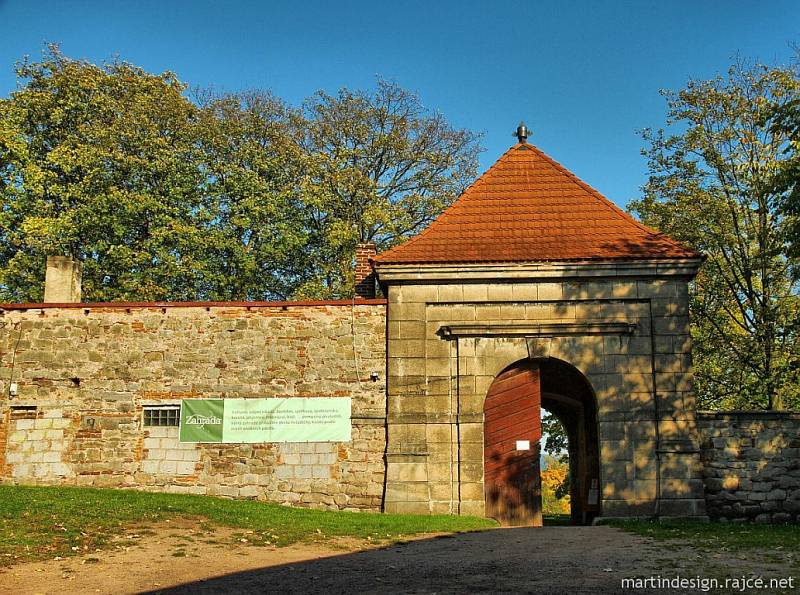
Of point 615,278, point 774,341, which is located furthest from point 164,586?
point 774,341

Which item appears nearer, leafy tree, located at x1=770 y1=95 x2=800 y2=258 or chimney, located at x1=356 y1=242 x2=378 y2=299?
leafy tree, located at x1=770 y1=95 x2=800 y2=258

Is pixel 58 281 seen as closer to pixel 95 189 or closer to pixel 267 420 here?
pixel 267 420

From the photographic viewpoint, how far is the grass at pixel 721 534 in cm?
1032

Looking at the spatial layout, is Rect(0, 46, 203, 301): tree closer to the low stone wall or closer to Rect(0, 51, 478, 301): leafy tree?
Rect(0, 51, 478, 301): leafy tree

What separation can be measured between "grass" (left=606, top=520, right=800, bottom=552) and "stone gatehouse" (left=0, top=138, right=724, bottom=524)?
879mm

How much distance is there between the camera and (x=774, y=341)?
22453 mm

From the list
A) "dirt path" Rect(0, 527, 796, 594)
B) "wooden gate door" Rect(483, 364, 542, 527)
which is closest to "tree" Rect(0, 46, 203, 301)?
"wooden gate door" Rect(483, 364, 542, 527)

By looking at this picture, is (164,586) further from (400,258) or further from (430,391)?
(400,258)

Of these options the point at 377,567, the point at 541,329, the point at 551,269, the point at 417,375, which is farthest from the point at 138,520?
the point at 551,269

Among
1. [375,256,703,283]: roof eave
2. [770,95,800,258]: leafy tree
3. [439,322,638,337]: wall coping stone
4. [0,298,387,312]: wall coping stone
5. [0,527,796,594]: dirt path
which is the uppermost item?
[770,95,800,258]: leafy tree

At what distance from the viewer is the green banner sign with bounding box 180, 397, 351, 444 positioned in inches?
613

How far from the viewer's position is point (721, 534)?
39.5 feet

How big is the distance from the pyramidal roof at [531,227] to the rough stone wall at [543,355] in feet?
1.78

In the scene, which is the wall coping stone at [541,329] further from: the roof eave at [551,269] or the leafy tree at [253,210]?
the leafy tree at [253,210]
